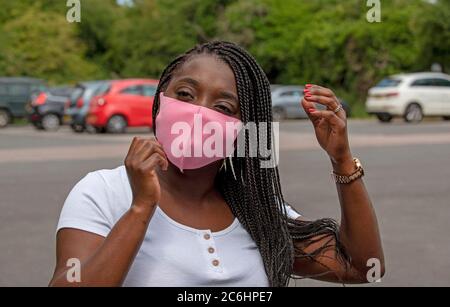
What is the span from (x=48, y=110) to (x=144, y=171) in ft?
78.3

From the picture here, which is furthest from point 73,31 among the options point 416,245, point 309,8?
point 416,245

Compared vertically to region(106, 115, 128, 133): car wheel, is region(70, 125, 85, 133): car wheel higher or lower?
lower

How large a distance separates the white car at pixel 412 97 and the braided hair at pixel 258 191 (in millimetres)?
21616

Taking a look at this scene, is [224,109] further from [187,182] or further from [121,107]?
[121,107]

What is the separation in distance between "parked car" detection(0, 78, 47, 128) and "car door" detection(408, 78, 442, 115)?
40.6ft

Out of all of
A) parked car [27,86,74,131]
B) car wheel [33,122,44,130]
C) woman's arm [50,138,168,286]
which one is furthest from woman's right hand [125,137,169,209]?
car wheel [33,122,44,130]

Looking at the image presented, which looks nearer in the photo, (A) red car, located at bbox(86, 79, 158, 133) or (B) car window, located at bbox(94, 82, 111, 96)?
(A) red car, located at bbox(86, 79, 158, 133)

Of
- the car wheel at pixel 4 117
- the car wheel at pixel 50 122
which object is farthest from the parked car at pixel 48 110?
the car wheel at pixel 4 117

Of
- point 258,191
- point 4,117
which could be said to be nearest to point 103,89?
point 4,117

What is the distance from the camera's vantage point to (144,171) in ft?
5.61

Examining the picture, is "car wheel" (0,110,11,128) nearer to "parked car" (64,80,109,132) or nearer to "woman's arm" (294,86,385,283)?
"parked car" (64,80,109,132)

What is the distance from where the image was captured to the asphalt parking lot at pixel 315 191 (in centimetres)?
575

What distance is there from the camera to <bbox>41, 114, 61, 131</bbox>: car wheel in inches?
985

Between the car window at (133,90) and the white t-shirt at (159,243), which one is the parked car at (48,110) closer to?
the car window at (133,90)
